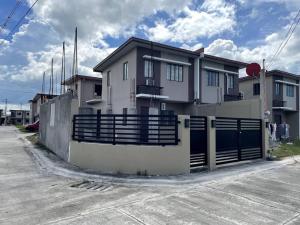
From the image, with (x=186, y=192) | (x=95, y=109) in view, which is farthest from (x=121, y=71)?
(x=186, y=192)

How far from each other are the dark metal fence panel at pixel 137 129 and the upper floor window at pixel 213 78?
439 inches

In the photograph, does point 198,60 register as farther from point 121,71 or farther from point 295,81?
point 295,81

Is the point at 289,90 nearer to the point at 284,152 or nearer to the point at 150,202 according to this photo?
the point at 284,152

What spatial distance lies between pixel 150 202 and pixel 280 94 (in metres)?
22.0

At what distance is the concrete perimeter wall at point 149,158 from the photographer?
7566 mm

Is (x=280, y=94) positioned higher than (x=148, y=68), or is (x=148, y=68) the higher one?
(x=148, y=68)

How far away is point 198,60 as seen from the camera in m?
17.1

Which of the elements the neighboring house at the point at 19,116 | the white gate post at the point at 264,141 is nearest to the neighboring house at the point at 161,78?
the white gate post at the point at 264,141

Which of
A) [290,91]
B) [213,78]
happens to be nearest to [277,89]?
[290,91]

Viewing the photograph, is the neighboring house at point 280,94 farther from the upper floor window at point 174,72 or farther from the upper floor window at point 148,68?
the upper floor window at point 148,68

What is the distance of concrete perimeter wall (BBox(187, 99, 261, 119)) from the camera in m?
12.2

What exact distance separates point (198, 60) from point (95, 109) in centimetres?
1010

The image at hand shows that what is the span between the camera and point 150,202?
529cm

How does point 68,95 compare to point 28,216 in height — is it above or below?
above
